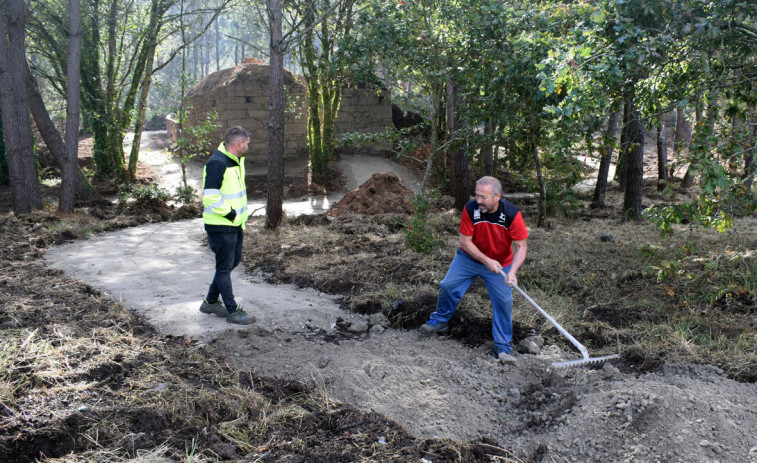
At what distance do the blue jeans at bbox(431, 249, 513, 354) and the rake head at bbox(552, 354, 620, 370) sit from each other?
1.58 feet

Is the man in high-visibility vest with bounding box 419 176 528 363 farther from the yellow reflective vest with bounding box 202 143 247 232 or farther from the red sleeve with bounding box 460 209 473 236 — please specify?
the yellow reflective vest with bounding box 202 143 247 232

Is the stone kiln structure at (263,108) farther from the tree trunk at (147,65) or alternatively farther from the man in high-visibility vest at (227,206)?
the man in high-visibility vest at (227,206)

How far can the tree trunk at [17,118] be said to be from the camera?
10.9 metres

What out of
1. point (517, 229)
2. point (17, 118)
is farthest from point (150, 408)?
point (17, 118)

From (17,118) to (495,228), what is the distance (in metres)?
10.6

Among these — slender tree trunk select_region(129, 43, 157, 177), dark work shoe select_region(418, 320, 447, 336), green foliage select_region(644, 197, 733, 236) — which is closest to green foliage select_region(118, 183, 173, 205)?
slender tree trunk select_region(129, 43, 157, 177)

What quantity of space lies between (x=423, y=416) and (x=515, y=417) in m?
0.62

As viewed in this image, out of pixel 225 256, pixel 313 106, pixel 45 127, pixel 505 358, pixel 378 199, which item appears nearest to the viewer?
pixel 505 358

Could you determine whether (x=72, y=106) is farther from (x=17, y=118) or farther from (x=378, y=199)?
(x=378, y=199)

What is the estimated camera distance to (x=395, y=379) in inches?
159

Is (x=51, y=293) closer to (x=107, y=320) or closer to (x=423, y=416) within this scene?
(x=107, y=320)

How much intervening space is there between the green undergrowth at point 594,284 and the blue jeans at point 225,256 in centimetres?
135

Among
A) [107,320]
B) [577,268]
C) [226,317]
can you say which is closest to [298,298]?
[226,317]

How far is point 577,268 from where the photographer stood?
6762 millimetres
